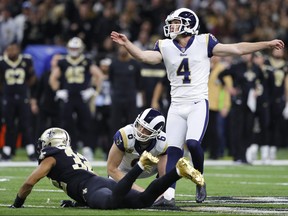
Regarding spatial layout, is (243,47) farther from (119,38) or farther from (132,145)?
(132,145)

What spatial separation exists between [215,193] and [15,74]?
6.25 metres

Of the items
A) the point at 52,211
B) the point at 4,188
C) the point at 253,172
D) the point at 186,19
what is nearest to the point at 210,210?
the point at 52,211

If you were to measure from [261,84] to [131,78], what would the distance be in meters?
2.20

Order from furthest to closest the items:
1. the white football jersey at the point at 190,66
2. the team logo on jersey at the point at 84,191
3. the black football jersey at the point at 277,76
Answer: the black football jersey at the point at 277,76 < the white football jersey at the point at 190,66 < the team logo on jersey at the point at 84,191

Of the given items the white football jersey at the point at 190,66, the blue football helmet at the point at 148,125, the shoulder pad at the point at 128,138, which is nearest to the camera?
the blue football helmet at the point at 148,125

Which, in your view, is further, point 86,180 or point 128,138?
point 128,138

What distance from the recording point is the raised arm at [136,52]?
9.02m

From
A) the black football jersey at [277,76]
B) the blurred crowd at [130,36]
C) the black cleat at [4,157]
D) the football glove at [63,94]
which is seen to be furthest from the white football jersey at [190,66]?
the black football jersey at [277,76]

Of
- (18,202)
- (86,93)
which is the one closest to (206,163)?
(86,93)

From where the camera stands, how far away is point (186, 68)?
9383 mm

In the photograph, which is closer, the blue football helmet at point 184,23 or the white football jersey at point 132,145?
the white football jersey at point 132,145

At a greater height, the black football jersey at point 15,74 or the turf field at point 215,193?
the black football jersey at point 15,74

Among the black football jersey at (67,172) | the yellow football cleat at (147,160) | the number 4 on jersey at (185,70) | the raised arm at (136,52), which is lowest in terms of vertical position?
the black football jersey at (67,172)

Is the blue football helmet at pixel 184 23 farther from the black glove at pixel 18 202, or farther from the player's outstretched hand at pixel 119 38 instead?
the black glove at pixel 18 202
